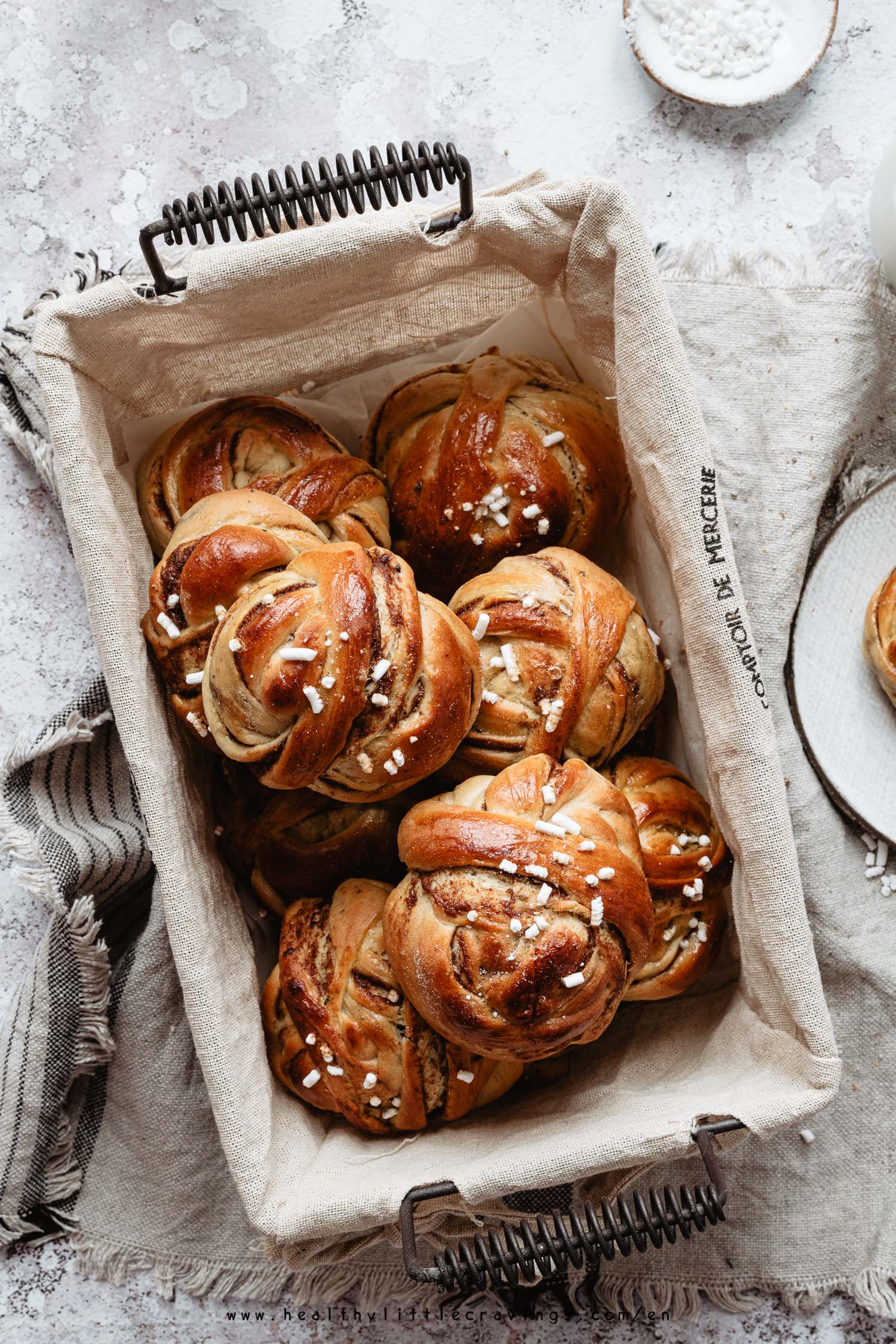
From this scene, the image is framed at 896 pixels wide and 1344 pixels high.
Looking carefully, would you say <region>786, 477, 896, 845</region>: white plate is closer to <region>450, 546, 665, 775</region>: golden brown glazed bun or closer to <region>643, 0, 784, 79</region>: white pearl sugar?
<region>450, 546, 665, 775</region>: golden brown glazed bun

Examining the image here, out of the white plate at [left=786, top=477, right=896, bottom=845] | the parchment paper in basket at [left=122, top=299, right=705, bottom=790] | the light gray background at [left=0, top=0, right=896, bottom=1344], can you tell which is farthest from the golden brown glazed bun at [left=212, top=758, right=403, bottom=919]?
the light gray background at [left=0, top=0, right=896, bottom=1344]

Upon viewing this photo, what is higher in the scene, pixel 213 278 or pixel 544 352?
pixel 213 278

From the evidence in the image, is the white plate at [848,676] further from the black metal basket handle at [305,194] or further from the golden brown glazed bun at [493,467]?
the black metal basket handle at [305,194]

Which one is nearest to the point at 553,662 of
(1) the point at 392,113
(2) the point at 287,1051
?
(2) the point at 287,1051

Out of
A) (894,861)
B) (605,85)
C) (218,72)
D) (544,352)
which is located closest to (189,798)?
(544,352)

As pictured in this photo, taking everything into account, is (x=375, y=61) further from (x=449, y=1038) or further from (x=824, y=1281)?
(x=824, y=1281)

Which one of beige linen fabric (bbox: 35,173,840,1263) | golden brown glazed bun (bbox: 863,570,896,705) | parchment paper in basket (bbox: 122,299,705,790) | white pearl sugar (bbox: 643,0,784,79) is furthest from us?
white pearl sugar (bbox: 643,0,784,79)
